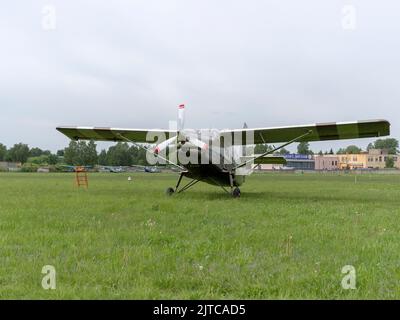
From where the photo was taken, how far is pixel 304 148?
Result: 17412 cm

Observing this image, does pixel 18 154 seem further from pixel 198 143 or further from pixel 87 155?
pixel 198 143

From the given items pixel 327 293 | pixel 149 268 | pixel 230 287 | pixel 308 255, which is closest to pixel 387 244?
pixel 308 255

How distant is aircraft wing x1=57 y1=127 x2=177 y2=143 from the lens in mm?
16875

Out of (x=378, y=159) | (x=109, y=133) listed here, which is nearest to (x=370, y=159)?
(x=378, y=159)

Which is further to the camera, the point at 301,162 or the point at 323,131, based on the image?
the point at 301,162

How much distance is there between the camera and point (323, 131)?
14.8 m

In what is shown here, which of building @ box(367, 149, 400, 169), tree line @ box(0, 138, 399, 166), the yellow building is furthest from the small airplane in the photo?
building @ box(367, 149, 400, 169)

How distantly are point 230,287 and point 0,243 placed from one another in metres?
3.82

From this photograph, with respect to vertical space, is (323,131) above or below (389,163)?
below

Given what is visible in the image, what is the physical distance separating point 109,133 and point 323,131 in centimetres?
992

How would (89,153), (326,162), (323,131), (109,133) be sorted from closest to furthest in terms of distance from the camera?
(323,131)
(109,133)
(89,153)
(326,162)

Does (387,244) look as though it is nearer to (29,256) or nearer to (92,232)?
(92,232)

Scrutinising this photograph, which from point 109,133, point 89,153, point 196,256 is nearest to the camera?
point 196,256
